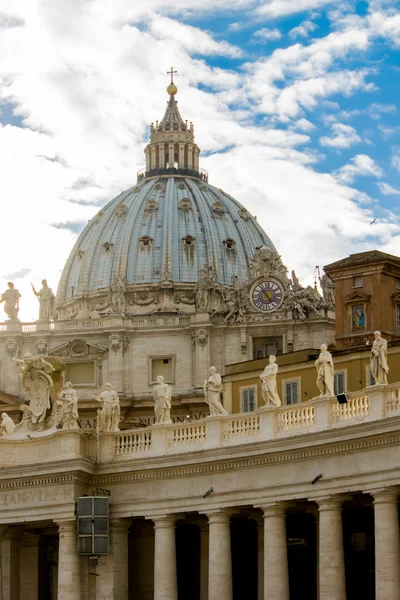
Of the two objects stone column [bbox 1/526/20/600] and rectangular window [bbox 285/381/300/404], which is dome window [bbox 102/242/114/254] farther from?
stone column [bbox 1/526/20/600]

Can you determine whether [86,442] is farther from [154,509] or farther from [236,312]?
[236,312]

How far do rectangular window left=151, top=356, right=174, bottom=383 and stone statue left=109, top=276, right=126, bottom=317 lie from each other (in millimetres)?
17564

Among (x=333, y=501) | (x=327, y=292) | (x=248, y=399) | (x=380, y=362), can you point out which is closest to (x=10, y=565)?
(x=248, y=399)

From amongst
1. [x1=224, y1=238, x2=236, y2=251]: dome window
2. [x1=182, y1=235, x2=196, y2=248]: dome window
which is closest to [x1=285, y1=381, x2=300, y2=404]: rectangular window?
[x1=224, y1=238, x2=236, y2=251]: dome window

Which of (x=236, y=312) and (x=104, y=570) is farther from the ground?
(x=236, y=312)

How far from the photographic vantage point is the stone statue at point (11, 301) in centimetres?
13250

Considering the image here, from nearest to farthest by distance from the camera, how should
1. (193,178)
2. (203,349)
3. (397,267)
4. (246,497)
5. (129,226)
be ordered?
1. (246,497)
2. (397,267)
3. (203,349)
4. (129,226)
5. (193,178)

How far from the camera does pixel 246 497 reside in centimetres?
5522

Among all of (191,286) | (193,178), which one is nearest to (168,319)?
(191,286)

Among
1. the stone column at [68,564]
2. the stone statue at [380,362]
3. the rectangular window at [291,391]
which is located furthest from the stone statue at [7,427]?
the stone statue at [380,362]

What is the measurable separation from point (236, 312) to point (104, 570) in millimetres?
72735

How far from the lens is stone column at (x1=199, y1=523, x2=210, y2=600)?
58875 millimetres

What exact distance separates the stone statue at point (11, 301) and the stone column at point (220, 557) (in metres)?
77.1

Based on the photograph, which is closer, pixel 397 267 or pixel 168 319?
pixel 397 267
